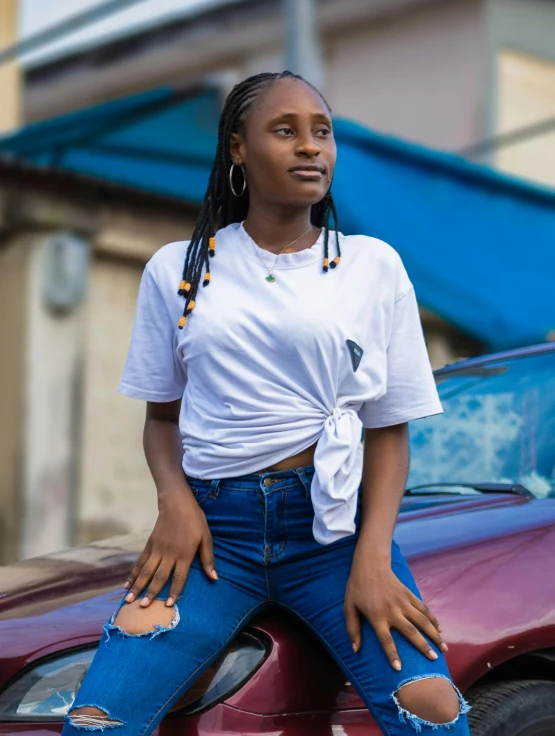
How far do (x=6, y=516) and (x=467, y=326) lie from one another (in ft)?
11.6

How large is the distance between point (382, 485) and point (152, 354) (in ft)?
1.77

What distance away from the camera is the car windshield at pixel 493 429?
342 centimetres

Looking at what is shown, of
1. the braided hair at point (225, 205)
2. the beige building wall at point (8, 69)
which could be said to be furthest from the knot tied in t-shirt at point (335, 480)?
the beige building wall at point (8, 69)

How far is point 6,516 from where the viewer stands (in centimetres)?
802

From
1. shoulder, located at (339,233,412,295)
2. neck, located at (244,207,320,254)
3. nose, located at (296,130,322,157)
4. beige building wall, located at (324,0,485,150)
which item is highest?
beige building wall, located at (324,0,485,150)

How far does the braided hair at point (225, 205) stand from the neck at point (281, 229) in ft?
0.16

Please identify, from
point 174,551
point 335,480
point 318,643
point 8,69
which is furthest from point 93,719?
point 8,69

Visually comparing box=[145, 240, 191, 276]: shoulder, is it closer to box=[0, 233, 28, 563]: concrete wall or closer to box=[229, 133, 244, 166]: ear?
box=[229, 133, 244, 166]: ear

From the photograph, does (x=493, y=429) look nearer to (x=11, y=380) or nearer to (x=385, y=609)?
(x=385, y=609)

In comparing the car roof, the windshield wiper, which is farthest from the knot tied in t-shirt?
the car roof

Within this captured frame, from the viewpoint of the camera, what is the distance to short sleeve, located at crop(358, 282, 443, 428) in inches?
90.1

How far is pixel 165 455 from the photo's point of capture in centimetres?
242

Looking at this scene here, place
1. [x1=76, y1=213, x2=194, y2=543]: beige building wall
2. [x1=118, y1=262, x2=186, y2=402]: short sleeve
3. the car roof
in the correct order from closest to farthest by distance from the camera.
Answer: [x1=118, y1=262, x2=186, y2=402]: short sleeve < the car roof < [x1=76, y1=213, x2=194, y2=543]: beige building wall

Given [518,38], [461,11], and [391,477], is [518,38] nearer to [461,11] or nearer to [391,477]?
[461,11]
